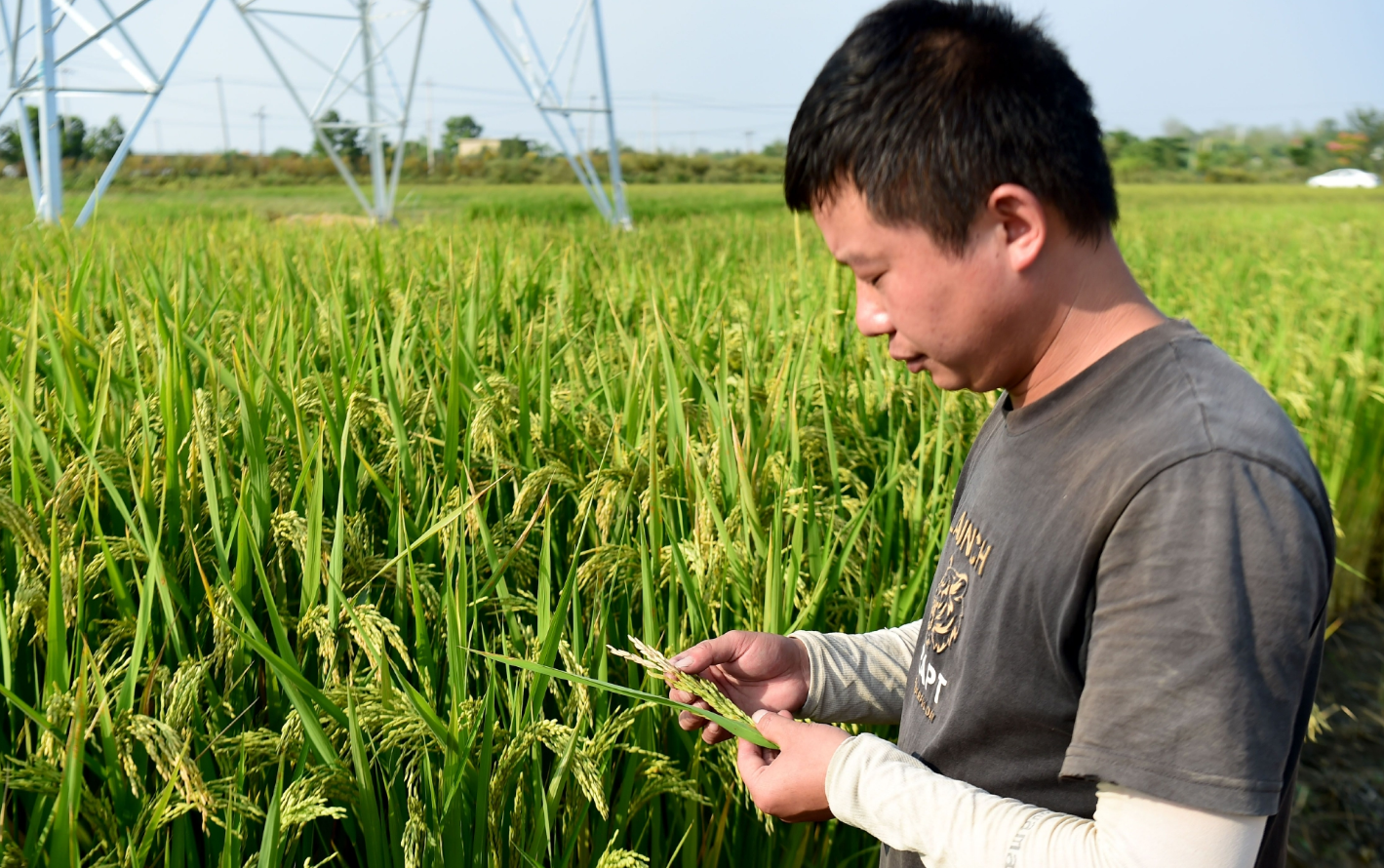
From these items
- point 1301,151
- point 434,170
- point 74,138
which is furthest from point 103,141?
point 1301,151

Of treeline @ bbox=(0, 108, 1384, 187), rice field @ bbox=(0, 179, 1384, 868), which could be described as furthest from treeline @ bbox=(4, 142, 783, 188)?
rice field @ bbox=(0, 179, 1384, 868)

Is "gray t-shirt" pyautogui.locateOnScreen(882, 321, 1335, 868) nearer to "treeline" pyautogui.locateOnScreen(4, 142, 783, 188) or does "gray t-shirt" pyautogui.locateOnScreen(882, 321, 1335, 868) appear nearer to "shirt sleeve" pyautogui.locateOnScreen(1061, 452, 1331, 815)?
"shirt sleeve" pyautogui.locateOnScreen(1061, 452, 1331, 815)

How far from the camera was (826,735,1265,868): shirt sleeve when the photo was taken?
2.39ft

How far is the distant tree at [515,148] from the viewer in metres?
38.1

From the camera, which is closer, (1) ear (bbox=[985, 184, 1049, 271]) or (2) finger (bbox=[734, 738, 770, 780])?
(1) ear (bbox=[985, 184, 1049, 271])

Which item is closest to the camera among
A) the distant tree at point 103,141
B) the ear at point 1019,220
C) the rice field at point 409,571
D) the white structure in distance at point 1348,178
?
the ear at point 1019,220

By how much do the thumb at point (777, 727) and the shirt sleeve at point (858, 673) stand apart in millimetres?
172

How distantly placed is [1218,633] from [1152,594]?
5 centimetres

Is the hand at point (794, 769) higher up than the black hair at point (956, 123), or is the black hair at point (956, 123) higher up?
the black hair at point (956, 123)

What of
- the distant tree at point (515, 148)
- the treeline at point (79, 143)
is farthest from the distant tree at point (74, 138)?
the distant tree at point (515, 148)

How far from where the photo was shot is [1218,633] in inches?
27.0

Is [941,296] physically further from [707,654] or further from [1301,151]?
[1301,151]

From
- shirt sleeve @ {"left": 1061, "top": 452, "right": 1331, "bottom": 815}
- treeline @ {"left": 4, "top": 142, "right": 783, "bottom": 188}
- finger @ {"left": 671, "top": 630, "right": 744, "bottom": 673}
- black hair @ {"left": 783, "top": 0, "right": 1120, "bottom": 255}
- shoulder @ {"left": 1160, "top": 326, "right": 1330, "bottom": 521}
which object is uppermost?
treeline @ {"left": 4, "top": 142, "right": 783, "bottom": 188}

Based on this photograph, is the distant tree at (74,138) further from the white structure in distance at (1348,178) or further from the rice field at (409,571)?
the white structure in distance at (1348,178)
